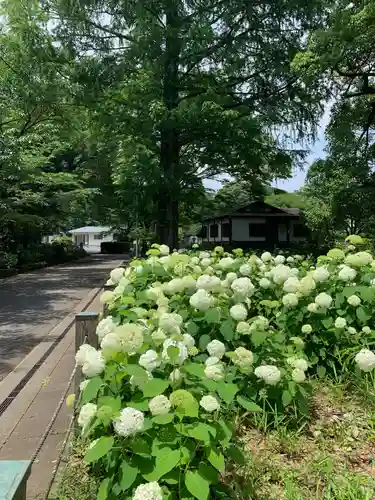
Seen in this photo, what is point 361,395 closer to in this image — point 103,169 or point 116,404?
point 116,404

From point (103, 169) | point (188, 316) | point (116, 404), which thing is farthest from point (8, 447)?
point (103, 169)

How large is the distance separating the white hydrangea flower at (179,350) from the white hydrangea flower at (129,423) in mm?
339

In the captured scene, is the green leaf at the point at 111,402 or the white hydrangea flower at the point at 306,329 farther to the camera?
the white hydrangea flower at the point at 306,329

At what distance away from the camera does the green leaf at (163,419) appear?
163 centimetres

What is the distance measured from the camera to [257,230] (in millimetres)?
30156

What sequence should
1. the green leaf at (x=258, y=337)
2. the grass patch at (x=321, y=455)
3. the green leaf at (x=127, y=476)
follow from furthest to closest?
the green leaf at (x=258, y=337) → the grass patch at (x=321, y=455) → the green leaf at (x=127, y=476)

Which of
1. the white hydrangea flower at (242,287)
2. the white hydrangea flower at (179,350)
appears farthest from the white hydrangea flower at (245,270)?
the white hydrangea flower at (179,350)

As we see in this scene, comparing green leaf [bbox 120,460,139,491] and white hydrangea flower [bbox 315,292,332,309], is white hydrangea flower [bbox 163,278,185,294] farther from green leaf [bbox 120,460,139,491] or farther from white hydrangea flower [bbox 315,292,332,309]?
green leaf [bbox 120,460,139,491]

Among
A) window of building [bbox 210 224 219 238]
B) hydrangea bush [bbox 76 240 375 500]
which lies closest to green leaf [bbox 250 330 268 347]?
hydrangea bush [bbox 76 240 375 500]

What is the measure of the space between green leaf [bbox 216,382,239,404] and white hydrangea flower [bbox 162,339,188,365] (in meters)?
0.20

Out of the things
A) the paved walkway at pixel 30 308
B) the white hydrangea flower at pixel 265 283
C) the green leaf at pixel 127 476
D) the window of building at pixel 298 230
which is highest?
the window of building at pixel 298 230

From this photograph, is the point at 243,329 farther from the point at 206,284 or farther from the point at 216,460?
the point at 216,460

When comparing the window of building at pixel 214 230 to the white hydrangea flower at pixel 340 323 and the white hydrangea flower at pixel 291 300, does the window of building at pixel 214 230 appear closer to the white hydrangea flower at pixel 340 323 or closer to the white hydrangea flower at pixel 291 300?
the white hydrangea flower at pixel 291 300

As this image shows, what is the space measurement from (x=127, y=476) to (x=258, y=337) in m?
1.29
